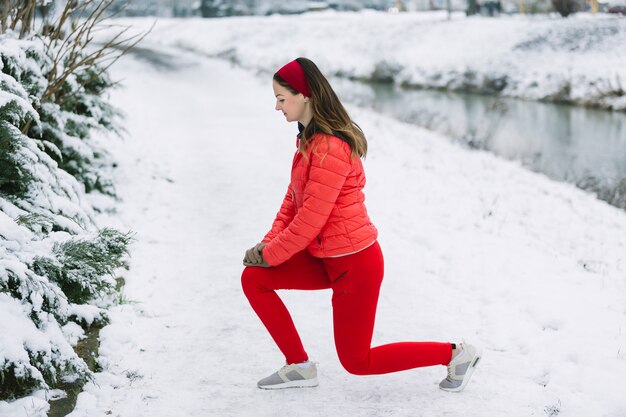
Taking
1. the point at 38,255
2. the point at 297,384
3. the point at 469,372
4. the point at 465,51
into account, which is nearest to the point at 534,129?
the point at 465,51

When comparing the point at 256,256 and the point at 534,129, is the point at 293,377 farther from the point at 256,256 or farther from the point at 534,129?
the point at 534,129

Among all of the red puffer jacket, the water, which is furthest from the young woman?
the water

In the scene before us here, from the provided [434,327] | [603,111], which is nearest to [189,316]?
[434,327]

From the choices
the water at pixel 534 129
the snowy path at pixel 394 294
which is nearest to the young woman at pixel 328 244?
the snowy path at pixel 394 294

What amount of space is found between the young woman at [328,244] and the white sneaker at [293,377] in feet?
0.76

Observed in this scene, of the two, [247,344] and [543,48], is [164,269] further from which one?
[543,48]

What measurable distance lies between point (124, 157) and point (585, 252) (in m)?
6.38

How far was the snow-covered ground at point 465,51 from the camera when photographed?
24106 mm

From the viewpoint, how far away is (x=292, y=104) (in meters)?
3.29

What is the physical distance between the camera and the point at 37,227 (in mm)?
4012

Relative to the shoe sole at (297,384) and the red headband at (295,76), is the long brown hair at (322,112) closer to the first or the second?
the red headband at (295,76)

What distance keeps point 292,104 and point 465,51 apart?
2887 cm

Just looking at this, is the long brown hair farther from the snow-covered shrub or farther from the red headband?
the snow-covered shrub

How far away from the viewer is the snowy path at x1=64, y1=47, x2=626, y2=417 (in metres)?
3.75
